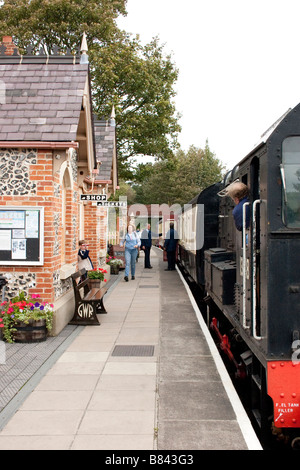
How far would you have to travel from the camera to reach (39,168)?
28.3 ft

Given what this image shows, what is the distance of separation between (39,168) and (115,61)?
18267mm

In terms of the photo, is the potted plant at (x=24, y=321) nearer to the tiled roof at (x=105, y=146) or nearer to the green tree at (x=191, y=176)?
the tiled roof at (x=105, y=146)

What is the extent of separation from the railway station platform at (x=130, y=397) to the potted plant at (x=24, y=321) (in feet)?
1.47

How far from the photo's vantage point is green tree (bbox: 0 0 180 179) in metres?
25.5

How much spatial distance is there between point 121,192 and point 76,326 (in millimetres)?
40712

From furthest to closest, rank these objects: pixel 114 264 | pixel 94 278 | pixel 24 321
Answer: pixel 114 264 → pixel 94 278 → pixel 24 321

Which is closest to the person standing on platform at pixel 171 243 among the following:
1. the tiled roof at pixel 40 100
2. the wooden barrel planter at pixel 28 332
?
the tiled roof at pixel 40 100

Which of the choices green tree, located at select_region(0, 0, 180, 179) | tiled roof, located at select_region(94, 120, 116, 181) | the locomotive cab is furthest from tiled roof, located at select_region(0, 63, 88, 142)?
green tree, located at select_region(0, 0, 180, 179)

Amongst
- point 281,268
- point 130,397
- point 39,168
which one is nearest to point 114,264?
point 39,168

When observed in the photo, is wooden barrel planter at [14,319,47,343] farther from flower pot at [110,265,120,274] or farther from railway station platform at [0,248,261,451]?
flower pot at [110,265,120,274]

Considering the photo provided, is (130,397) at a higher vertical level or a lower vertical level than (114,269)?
lower

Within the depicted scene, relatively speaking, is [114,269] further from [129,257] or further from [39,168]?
[39,168]

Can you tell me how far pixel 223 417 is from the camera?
4.93 meters

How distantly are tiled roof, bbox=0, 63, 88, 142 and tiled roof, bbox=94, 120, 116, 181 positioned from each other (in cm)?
680
